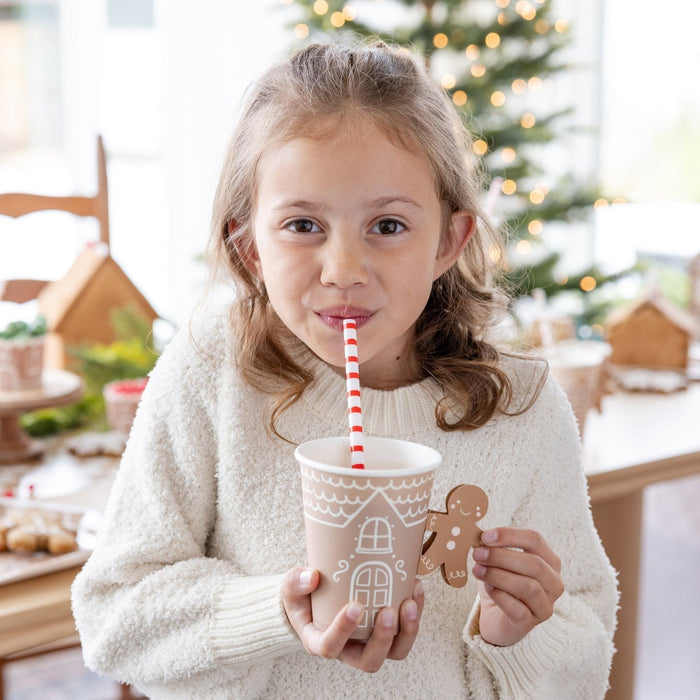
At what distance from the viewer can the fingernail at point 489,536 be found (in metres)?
0.85

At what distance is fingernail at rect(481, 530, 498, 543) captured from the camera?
0.85 m

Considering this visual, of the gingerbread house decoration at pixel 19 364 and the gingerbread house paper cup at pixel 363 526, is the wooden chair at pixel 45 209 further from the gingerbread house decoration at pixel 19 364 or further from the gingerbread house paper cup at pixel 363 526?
the gingerbread house paper cup at pixel 363 526

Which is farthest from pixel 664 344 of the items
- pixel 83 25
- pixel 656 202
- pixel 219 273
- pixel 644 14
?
pixel 83 25

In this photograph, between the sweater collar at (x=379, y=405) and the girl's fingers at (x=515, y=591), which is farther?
the sweater collar at (x=379, y=405)

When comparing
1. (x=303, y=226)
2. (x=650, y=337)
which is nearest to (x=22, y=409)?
(x=303, y=226)

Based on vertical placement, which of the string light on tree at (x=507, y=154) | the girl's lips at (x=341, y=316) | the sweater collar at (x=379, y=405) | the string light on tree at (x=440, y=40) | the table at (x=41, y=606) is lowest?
the table at (x=41, y=606)

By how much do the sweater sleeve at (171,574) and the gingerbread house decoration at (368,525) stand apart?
17 cm

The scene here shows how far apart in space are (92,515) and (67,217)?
3.56 metres

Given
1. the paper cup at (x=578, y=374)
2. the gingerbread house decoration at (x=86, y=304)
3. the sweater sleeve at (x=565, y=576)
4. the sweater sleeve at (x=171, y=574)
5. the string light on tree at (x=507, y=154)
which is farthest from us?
the string light on tree at (x=507, y=154)

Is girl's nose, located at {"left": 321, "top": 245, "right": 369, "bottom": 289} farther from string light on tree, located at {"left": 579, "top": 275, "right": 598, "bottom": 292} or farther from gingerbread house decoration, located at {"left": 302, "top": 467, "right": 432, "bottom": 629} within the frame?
string light on tree, located at {"left": 579, "top": 275, "right": 598, "bottom": 292}

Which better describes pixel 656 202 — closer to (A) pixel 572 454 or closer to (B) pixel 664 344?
(B) pixel 664 344

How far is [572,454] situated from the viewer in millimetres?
1120

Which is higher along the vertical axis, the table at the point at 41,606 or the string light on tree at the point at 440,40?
the string light on tree at the point at 440,40

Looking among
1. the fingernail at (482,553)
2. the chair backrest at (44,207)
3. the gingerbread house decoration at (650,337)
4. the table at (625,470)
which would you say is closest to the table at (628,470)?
the table at (625,470)
